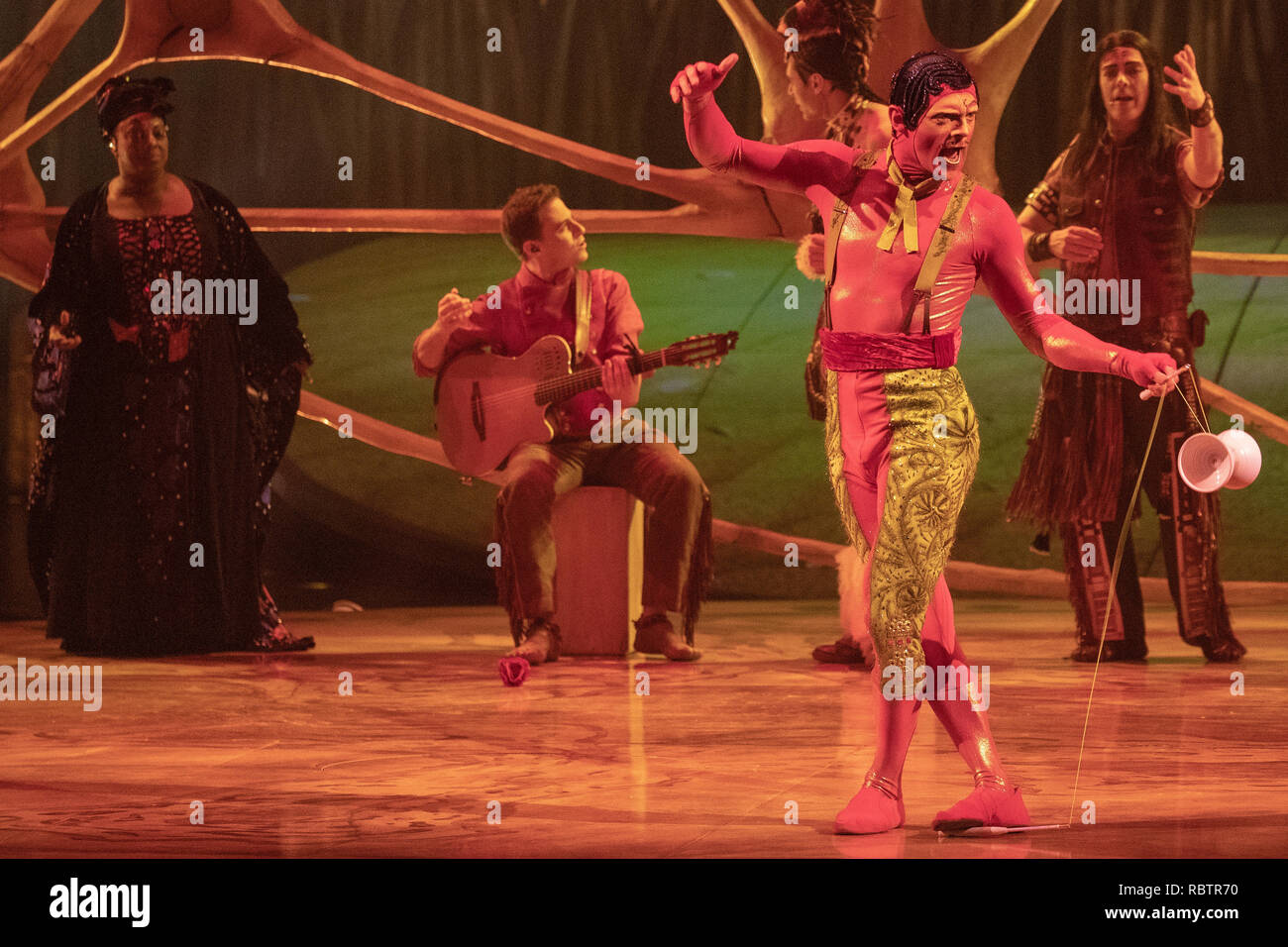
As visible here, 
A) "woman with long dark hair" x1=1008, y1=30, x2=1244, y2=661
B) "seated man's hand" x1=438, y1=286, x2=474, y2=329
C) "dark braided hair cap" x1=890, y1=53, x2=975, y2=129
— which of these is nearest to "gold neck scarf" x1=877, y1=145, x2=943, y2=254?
"dark braided hair cap" x1=890, y1=53, x2=975, y2=129

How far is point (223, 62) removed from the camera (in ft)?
25.0

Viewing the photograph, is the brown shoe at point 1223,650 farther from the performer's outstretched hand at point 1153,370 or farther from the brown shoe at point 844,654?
the performer's outstretched hand at point 1153,370

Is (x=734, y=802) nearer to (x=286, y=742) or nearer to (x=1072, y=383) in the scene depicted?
(x=286, y=742)

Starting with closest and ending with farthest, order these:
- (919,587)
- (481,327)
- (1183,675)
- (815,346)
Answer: (919,587), (1183,675), (815,346), (481,327)

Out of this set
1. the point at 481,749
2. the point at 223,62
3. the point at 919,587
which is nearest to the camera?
the point at 919,587

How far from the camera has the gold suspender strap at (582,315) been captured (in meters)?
6.08

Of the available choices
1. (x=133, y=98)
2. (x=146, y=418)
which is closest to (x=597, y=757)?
(x=146, y=418)

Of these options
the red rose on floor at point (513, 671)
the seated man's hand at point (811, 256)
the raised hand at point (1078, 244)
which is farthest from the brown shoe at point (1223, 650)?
the red rose on floor at point (513, 671)

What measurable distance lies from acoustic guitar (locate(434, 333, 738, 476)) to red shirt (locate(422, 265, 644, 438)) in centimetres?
6

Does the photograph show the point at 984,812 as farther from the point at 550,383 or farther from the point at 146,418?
the point at 146,418

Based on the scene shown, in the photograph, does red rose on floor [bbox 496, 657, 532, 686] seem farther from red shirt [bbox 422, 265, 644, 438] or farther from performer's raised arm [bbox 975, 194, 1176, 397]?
performer's raised arm [bbox 975, 194, 1176, 397]

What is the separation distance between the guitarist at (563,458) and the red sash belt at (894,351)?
8.97ft

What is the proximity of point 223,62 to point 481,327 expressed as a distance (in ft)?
7.43

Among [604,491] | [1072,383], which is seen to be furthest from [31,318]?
[1072,383]
